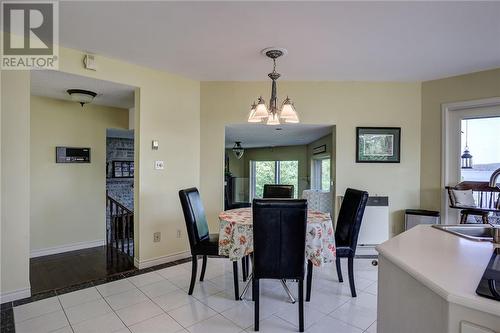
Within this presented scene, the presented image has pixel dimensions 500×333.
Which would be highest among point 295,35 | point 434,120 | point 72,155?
point 295,35

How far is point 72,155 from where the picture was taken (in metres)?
4.16

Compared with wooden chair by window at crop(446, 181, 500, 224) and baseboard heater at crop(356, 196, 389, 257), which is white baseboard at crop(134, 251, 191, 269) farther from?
wooden chair by window at crop(446, 181, 500, 224)

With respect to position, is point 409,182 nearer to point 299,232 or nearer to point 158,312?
point 299,232

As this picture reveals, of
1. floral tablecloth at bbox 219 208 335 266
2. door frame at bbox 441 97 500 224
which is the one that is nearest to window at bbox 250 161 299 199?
door frame at bbox 441 97 500 224

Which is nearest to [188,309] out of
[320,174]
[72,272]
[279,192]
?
[72,272]

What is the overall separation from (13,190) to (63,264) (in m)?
1.47

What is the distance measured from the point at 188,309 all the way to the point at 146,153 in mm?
1917

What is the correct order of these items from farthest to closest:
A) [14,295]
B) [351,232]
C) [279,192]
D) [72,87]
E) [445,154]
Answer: [279,192] < [445,154] < [72,87] < [351,232] < [14,295]

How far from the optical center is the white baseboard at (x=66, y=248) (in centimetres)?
384

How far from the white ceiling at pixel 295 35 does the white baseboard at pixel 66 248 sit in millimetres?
2942

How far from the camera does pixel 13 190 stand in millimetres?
2510

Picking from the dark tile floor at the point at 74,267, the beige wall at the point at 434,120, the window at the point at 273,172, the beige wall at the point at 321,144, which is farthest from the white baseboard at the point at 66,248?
the beige wall at the point at 434,120

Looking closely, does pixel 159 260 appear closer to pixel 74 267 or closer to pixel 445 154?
pixel 74 267

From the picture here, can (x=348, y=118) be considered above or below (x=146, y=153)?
above
